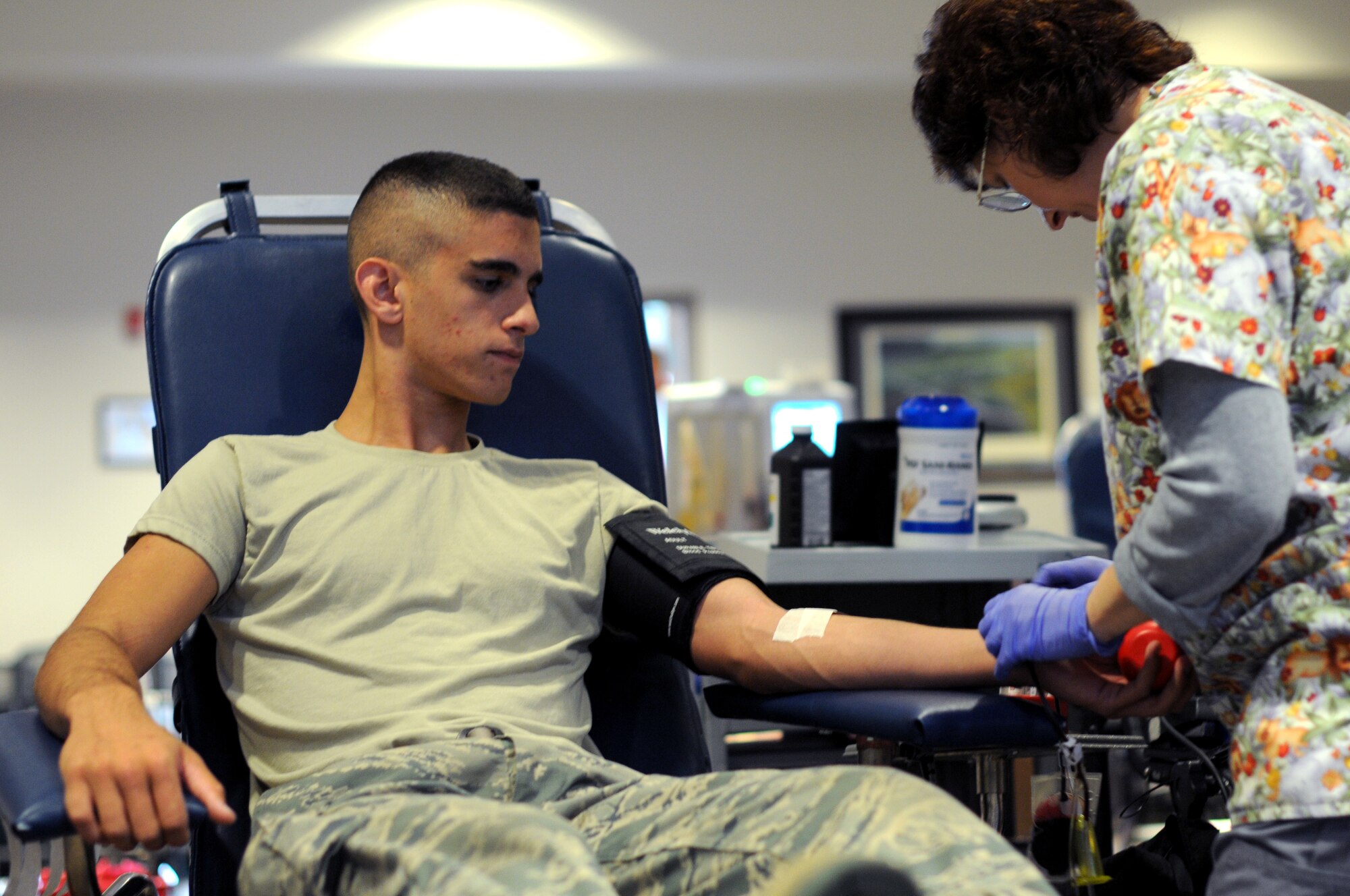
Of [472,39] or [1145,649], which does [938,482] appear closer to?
[1145,649]

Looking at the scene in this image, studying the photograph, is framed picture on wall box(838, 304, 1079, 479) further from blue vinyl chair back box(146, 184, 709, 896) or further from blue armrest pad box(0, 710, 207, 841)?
blue armrest pad box(0, 710, 207, 841)

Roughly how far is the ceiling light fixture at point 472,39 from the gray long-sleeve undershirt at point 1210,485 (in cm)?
435

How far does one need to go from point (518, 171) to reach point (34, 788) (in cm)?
473

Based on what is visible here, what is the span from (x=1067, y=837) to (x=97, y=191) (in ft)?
17.0

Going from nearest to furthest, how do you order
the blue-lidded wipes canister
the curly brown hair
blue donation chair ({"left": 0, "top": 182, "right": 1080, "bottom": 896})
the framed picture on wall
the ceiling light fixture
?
1. the curly brown hair
2. blue donation chair ({"left": 0, "top": 182, "right": 1080, "bottom": 896})
3. the blue-lidded wipes canister
4. the ceiling light fixture
5. the framed picture on wall

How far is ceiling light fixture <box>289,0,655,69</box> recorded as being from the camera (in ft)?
15.8

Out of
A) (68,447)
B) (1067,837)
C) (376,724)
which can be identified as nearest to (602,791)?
(376,724)

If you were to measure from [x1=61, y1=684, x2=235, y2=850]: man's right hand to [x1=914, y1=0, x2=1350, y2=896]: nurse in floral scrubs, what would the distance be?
69cm

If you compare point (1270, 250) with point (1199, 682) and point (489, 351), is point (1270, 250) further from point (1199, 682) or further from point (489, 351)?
point (489, 351)

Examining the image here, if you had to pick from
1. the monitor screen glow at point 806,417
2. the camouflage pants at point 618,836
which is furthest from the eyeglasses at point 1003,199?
the monitor screen glow at point 806,417

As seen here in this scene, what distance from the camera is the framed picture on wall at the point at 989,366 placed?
5746 mm

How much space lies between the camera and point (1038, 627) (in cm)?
106

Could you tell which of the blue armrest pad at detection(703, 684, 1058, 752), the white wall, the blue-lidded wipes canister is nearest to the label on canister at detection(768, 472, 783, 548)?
the blue-lidded wipes canister

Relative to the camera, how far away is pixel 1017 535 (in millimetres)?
1986
